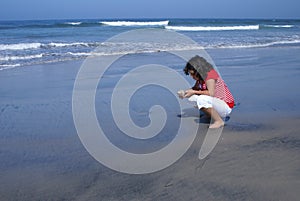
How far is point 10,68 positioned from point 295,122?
22.5ft

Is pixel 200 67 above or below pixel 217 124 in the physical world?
above

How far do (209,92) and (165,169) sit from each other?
1.58m

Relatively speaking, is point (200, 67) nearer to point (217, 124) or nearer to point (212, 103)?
point (212, 103)

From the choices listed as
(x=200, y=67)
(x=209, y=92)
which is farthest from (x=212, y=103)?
(x=200, y=67)

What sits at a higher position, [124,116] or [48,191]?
[124,116]

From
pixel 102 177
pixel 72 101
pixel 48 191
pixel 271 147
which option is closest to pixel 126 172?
pixel 102 177

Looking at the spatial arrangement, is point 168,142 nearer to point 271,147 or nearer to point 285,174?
point 271,147

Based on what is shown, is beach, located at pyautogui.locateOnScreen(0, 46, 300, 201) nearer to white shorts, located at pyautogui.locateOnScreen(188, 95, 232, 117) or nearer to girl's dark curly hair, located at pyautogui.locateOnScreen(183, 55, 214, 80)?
white shorts, located at pyautogui.locateOnScreen(188, 95, 232, 117)

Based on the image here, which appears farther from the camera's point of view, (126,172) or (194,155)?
(194,155)

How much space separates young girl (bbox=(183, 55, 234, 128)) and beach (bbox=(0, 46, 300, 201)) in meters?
0.17

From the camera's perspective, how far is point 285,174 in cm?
300

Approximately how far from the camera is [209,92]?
4.50m

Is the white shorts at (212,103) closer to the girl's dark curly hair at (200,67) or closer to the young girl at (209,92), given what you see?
the young girl at (209,92)

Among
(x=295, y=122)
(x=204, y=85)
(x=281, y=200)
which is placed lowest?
(x=281, y=200)
